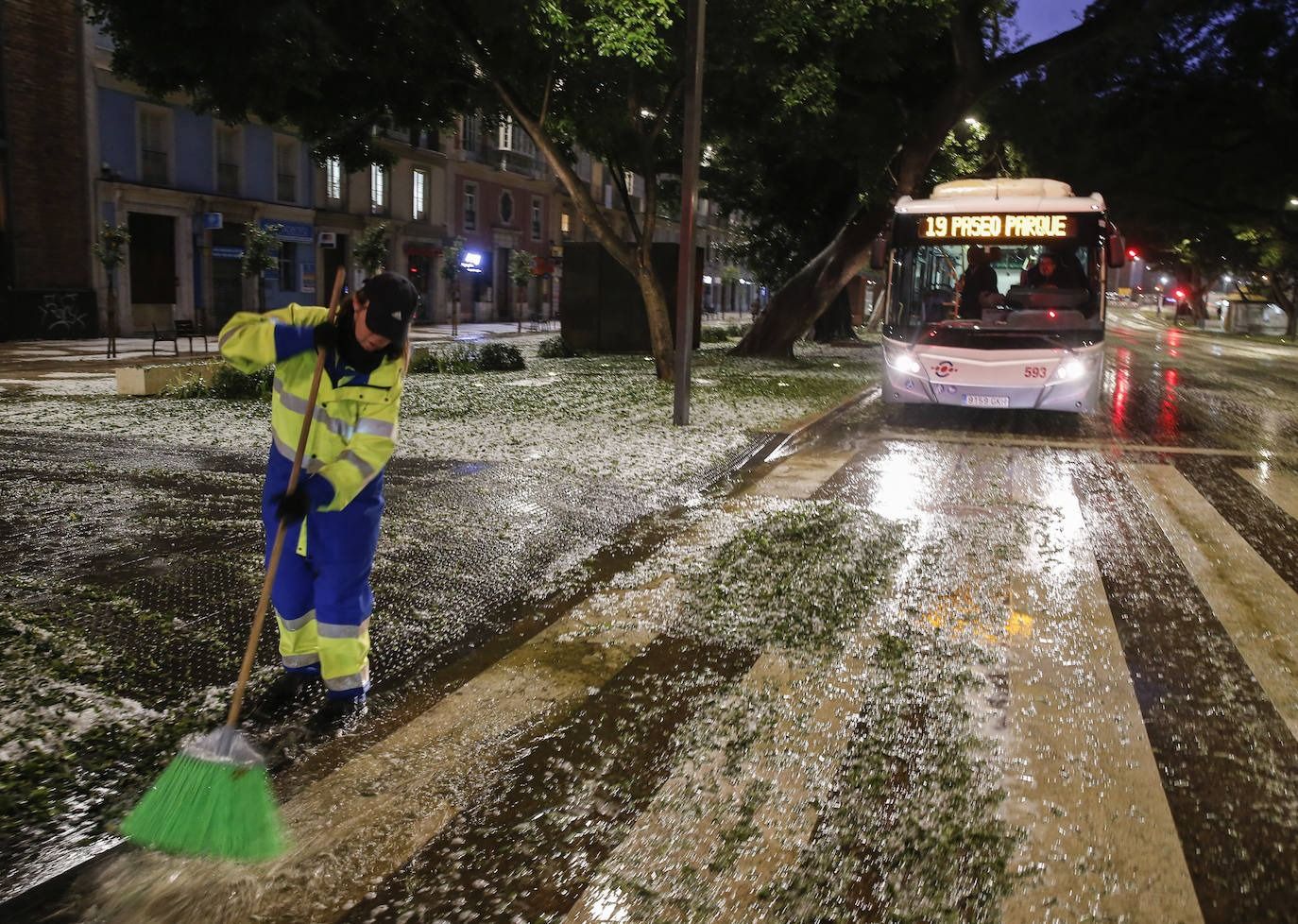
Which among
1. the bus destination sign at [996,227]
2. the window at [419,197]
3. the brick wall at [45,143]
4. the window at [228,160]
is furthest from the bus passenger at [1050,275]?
the window at [419,197]

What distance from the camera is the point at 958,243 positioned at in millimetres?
12711

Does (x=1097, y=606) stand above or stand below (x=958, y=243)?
below

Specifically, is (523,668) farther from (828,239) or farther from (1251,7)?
(1251,7)

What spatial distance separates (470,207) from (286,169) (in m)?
11.4

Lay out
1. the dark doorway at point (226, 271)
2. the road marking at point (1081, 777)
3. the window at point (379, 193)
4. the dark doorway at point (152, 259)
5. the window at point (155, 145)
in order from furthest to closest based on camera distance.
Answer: the window at point (379, 193)
the dark doorway at point (226, 271)
the dark doorway at point (152, 259)
the window at point (155, 145)
the road marking at point (1081, 777)

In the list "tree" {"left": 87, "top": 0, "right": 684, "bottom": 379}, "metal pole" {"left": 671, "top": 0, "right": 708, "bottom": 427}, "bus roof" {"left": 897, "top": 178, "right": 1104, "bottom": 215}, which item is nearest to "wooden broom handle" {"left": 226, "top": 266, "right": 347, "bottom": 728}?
"metal pole" {"left": 671, "top": 0, "right": 708, "bottom": 427}

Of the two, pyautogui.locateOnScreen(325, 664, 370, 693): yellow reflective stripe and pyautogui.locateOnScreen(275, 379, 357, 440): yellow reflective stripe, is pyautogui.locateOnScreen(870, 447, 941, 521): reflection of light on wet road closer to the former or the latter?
pyautogui.locateOnScreen(325, 664, 370, 693): yellow reflective stripe

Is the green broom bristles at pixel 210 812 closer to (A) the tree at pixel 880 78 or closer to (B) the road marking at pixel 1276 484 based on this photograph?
(B) the road marking at pixel 1276 484

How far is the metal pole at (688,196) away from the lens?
12234 mm

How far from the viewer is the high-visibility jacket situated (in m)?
3.55

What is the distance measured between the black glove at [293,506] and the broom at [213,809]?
73 cm

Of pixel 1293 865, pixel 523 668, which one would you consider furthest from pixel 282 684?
pixel 1293 865

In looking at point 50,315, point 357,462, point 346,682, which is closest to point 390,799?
point 346,682

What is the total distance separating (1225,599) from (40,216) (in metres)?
30.1
